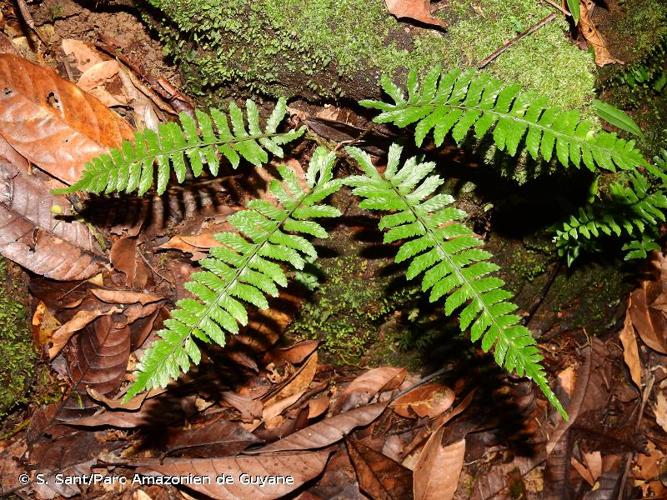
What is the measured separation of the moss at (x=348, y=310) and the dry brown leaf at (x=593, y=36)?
1721mm

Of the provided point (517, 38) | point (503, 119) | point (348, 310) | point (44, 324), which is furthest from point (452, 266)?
point (44, 324)

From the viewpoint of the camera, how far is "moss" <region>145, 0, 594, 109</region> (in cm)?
272

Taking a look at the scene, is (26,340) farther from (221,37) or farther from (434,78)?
(434,78)

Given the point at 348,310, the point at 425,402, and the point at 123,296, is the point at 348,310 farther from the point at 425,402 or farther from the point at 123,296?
the point at 123,296

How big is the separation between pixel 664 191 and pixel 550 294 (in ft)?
3.26

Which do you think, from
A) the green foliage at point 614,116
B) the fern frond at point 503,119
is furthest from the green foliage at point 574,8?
the fern frond at point 503,119

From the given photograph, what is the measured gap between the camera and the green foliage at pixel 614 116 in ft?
9.83

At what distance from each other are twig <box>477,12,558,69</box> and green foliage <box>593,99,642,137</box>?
1.67 feet

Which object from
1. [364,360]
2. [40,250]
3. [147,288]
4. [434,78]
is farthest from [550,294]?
[40,250]

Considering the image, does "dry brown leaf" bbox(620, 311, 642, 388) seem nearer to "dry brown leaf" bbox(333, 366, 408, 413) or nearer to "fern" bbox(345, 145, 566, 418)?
"dry brown leaf" bbox(333, 366, 408, 413)

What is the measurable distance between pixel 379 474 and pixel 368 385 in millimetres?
541

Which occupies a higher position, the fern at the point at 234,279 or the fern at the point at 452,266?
the fern at the point at 452,266

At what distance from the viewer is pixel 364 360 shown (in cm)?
368

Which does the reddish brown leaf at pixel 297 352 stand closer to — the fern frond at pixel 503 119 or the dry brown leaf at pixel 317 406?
the dry brown leaf at pixel 317 406
